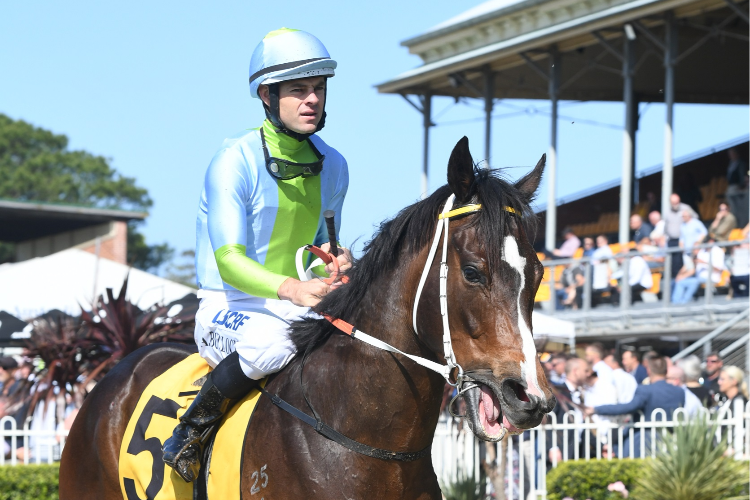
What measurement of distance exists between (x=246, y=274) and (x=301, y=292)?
21cm

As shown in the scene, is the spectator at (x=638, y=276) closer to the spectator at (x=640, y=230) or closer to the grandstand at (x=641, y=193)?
the spectator at (x=640, y=230)

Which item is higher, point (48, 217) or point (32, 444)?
point (48, 217)

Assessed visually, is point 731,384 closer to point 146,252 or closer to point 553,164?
point 553,164

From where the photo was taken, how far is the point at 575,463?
841 cm

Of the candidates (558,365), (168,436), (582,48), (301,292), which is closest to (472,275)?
(301,292)

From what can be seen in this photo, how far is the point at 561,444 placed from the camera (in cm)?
888

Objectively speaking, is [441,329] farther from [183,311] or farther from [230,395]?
[183,311]

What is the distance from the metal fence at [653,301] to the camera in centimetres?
1196

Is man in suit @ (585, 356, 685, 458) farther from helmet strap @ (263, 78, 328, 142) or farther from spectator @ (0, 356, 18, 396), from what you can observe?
helmet strap @ (263, 78, 328, 142)

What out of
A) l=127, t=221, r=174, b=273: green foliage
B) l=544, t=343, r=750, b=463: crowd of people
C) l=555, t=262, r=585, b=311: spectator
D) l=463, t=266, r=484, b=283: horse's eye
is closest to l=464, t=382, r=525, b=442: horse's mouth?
l=463, t=266, r=484, b=283: horse's eye

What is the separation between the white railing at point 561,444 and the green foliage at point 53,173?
181 feet

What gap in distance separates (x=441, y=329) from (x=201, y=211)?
1.27 metres

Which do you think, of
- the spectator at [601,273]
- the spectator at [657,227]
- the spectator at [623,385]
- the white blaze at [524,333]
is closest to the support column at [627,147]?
the spectator at [657,227]

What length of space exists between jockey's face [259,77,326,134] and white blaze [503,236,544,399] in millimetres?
1058
